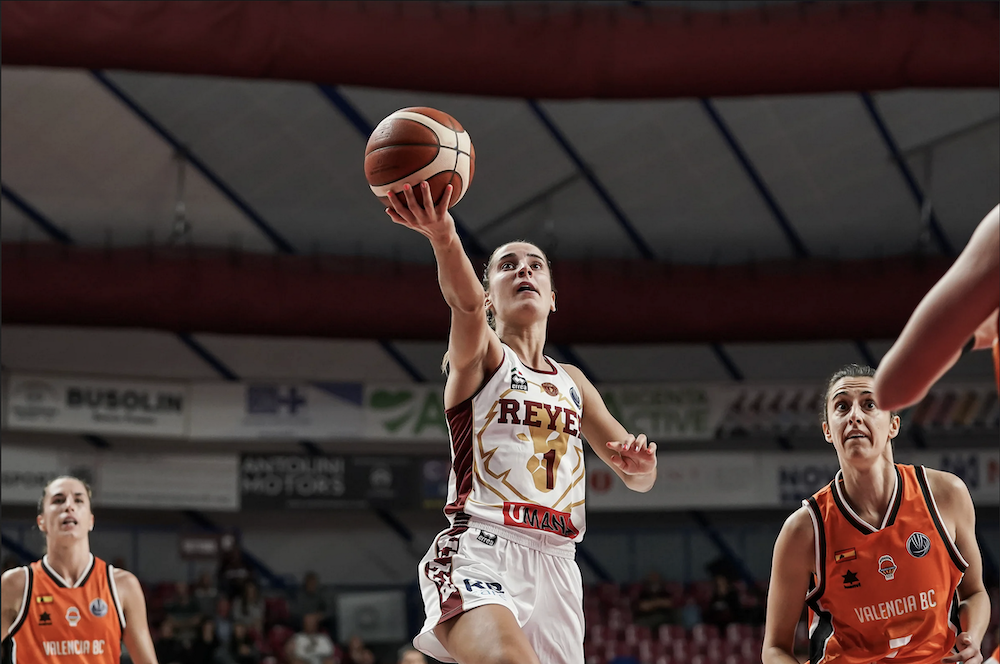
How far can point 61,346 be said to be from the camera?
17.7 m

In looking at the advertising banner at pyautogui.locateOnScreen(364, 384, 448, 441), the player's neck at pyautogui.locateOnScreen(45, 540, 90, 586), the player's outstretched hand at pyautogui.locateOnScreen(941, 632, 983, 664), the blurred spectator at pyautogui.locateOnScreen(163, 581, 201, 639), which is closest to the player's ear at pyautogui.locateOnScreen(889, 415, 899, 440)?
the player's outstretched hand at pyautogui.locateOnScreen(941, 632, 983, 664)

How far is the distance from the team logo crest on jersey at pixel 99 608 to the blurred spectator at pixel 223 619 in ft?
30.4

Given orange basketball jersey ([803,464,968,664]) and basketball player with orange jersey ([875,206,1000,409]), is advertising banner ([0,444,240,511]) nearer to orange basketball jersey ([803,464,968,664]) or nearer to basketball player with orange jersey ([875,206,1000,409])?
orange basketball jersey ([803,464,968,664])

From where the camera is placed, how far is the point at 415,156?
148 inches

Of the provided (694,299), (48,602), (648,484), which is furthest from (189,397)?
(648,484)

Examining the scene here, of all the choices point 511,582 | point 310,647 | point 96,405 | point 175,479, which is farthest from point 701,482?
point 511,582

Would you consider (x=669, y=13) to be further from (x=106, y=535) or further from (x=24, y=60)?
(x=106, y=535)

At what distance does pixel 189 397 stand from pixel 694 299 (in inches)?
310

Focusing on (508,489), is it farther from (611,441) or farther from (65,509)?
(65,509)

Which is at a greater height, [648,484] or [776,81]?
[776,81]

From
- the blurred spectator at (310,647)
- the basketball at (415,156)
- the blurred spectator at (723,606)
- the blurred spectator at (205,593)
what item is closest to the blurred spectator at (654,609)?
the blurred spectator at (723,606)

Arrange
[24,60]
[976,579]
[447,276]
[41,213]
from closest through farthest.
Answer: [447,276], [976,579], [24,60], [41,213]

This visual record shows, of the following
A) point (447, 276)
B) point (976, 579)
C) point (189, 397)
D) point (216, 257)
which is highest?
point (216, 257)

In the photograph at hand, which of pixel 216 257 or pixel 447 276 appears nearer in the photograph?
pixel 447 276
